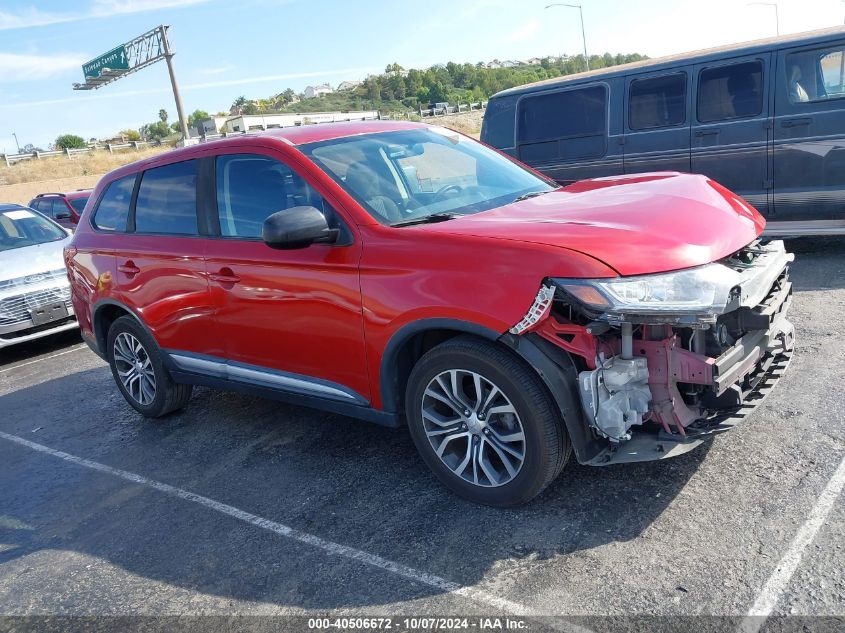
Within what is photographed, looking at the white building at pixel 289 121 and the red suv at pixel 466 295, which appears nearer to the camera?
the red suv at pixel 466 295

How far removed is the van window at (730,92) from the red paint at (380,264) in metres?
3.73

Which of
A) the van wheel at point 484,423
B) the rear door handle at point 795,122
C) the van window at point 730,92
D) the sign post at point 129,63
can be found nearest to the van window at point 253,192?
the van wheel at point 484,423

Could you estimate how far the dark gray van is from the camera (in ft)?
22.5

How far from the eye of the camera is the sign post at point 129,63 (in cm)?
2980

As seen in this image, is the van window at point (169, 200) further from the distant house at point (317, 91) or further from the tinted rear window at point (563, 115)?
the distant house at point (317, 91)

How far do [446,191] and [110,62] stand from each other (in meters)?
39.0

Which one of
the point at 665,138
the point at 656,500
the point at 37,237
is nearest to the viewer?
the point at 656,500

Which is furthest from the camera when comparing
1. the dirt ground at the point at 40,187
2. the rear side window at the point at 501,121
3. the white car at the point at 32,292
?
the dirt ground at the point at 40,187

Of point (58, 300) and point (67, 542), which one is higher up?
point (58, 300)

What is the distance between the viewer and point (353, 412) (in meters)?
3.88

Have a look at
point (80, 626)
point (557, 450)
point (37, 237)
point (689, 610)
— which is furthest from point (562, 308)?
point (37, 237)

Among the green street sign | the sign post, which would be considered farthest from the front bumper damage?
the green street sign

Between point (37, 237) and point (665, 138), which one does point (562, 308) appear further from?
point (37, 237)

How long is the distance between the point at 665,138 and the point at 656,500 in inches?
213
